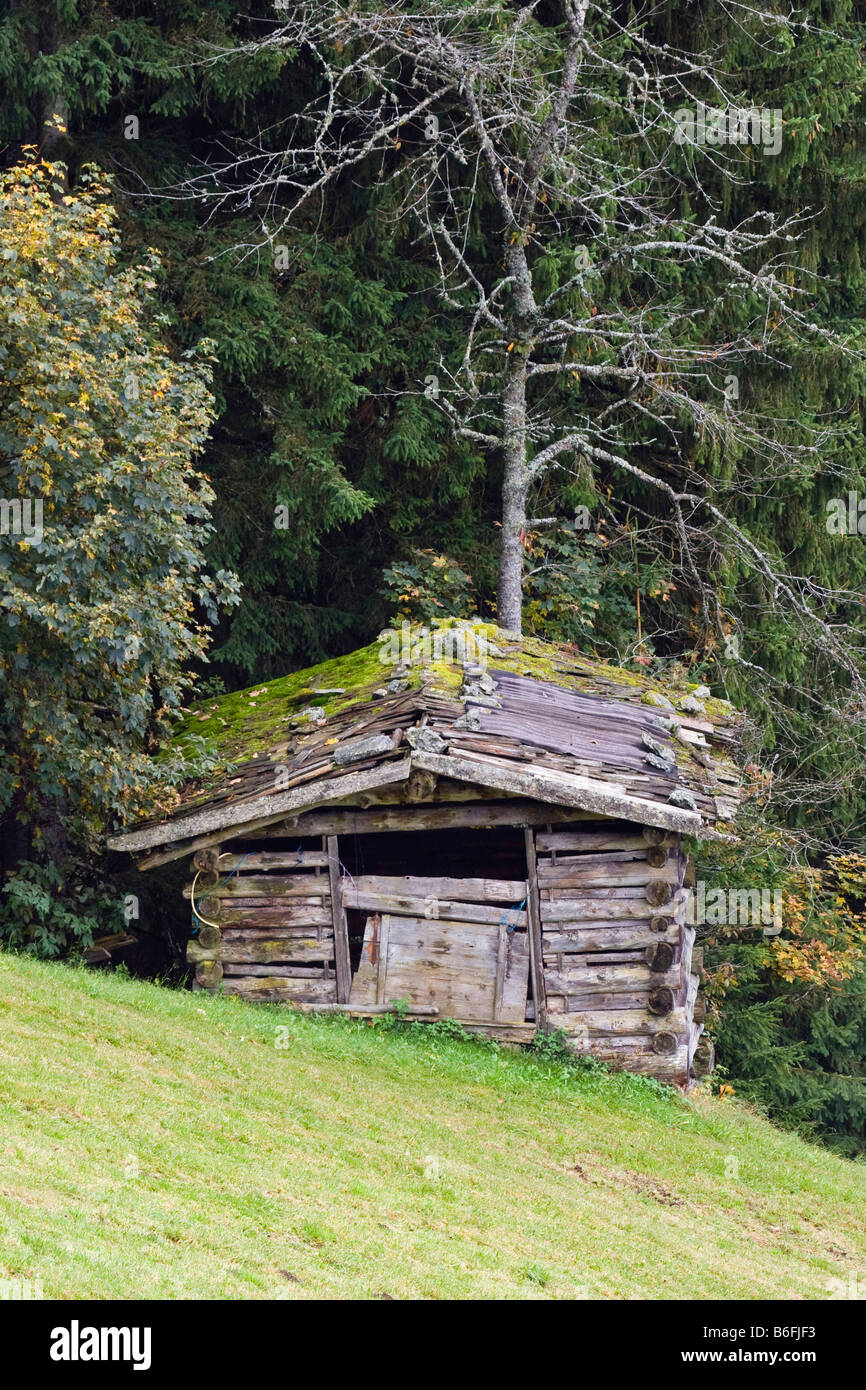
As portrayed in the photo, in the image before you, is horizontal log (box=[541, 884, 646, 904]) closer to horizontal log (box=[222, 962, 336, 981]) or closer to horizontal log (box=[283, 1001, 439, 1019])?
horizontal log (box=[283, 1001, 439, 1019])

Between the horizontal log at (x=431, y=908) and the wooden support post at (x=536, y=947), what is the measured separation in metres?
0.12

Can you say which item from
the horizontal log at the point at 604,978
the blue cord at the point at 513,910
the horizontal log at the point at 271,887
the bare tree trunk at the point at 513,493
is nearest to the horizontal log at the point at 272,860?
the horizontal log at the point at 271,887

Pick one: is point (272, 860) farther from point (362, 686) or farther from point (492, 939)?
point (362, 686)

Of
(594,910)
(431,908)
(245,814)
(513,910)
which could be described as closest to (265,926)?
(245,814)

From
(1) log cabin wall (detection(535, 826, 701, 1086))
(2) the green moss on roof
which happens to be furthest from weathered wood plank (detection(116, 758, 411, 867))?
(1) log cabin wall (detection(535, 826, 701, 1086))

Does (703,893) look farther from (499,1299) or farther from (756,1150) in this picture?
(499,1299)

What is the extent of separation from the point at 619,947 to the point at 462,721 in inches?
115

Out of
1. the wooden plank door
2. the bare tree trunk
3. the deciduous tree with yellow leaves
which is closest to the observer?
the deciduous tree with yellow leaves

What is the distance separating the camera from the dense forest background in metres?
22.6

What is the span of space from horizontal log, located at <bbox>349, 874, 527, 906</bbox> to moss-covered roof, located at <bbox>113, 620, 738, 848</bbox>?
4.79ft

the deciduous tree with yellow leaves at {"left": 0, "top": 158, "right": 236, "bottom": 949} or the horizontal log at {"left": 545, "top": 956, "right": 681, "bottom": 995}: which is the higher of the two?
the deciduous tree with yellow leaves at {"left": 0, "top": 158, "right": 236, "bottom": 949}

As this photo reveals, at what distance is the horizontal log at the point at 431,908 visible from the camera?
17141mm

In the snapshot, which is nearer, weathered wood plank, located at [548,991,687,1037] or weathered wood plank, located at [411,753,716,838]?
weathered wood plank, located at [411,753,716,838]
